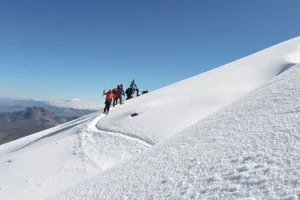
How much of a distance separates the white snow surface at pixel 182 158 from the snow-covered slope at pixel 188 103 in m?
0.17

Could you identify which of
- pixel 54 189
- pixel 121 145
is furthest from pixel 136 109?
pixel 54 189

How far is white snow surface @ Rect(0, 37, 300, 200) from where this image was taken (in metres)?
5.54

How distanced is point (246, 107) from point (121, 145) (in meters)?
10.5

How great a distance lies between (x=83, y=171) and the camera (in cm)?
1588

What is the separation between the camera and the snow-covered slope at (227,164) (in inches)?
204

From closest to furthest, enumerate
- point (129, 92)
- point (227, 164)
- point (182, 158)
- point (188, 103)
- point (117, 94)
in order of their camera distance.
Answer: point (227, 164) → point (182, 158) → point (188, 103) → point (117, 94) → point (129, 92)

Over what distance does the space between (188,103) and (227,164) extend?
17.7m

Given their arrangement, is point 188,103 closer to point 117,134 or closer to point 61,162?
point 117,134

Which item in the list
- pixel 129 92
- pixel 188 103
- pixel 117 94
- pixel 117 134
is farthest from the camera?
pixel 129 92

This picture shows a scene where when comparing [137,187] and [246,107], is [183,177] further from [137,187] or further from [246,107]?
[246,107]

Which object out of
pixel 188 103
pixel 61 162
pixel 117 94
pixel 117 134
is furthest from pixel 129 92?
pixel 61 162

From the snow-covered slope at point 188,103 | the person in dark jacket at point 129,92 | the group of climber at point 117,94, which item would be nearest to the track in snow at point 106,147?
the snow-covered slope at point 188,103

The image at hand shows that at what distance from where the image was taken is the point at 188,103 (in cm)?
2392

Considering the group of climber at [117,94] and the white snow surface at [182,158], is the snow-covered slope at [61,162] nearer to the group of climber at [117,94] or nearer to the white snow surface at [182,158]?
the white snow surface at [182,158]
